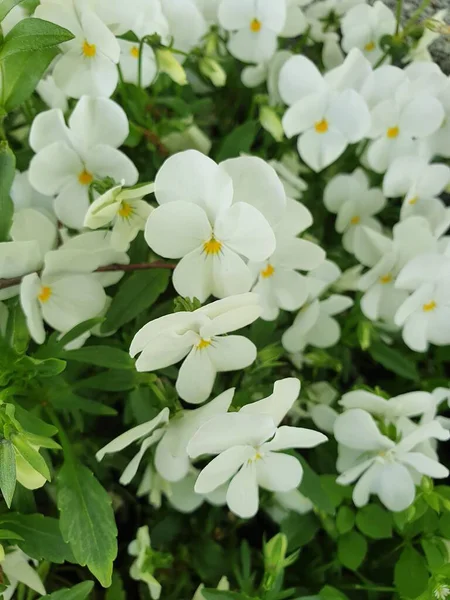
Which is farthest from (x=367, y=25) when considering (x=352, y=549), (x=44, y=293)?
(x=352, y=549)

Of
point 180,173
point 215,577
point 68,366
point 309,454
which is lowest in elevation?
point 215,577

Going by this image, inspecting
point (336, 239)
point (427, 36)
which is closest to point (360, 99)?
point (427, 36)

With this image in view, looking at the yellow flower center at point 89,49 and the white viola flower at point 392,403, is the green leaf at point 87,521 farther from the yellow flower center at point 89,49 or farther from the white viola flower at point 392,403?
the yellow flower center at point 89,49

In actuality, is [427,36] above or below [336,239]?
above

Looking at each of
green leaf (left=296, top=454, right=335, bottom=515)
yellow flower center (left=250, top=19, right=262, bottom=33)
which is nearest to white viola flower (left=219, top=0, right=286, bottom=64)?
yellow flower center (left=250, top=19, right=262, bottom=33)

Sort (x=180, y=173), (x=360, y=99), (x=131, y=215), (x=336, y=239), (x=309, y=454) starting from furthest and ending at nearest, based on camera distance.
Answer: (x=336, y=239), (x=309, y=454), (x=360, y=99), (x=131, y=215), (x=180, y=173)

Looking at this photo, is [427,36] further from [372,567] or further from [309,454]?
[372,567]

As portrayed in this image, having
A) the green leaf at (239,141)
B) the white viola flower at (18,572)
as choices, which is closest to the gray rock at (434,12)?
the green leaf at (239,141)

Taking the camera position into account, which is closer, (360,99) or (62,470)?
(62,470)
